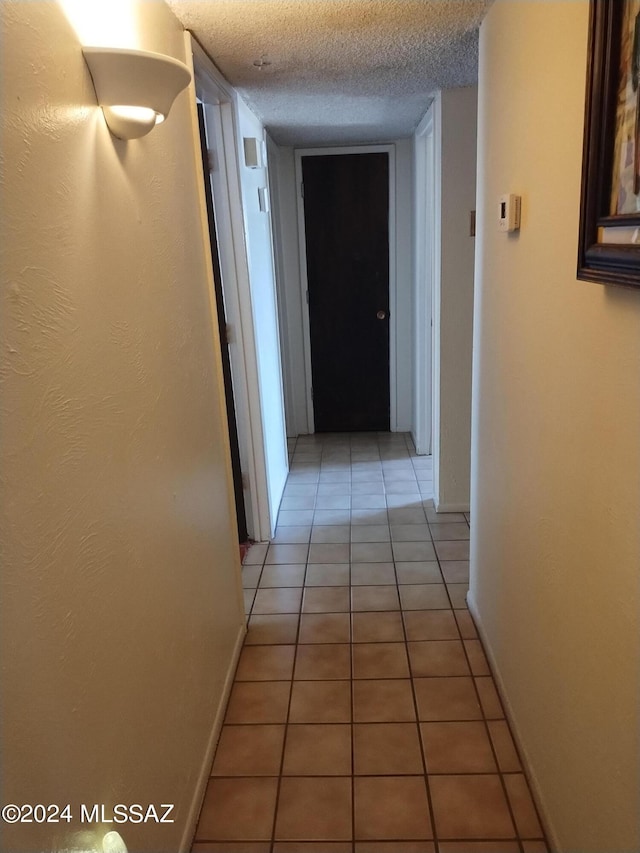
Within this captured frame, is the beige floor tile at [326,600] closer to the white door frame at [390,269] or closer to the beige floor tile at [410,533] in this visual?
the beige floor tile at [410,533]

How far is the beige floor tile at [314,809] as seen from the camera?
1.59m

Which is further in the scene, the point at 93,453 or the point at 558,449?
the point at 558,449

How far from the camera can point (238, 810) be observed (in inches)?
65.9

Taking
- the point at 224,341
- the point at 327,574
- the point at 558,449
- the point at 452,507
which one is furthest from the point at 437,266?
the point at 558,449

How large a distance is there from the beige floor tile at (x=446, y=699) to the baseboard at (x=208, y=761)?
639 mm

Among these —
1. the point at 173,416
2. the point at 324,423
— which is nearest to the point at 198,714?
the point at 173,416

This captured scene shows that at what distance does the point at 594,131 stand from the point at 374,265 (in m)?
3.60

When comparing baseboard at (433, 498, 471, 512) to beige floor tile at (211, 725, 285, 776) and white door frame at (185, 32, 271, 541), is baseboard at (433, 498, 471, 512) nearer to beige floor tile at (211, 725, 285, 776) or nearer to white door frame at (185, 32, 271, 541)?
white door frame at (185, 32, 271, 541)

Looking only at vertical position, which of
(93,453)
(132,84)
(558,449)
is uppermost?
(132,84)

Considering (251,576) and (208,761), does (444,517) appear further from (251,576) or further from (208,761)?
(208,761)

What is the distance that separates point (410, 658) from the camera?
223 cm

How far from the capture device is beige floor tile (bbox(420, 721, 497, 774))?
1765mm

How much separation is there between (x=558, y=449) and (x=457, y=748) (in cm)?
104

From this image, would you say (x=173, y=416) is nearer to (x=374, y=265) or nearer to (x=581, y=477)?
(x=581, y=477)
